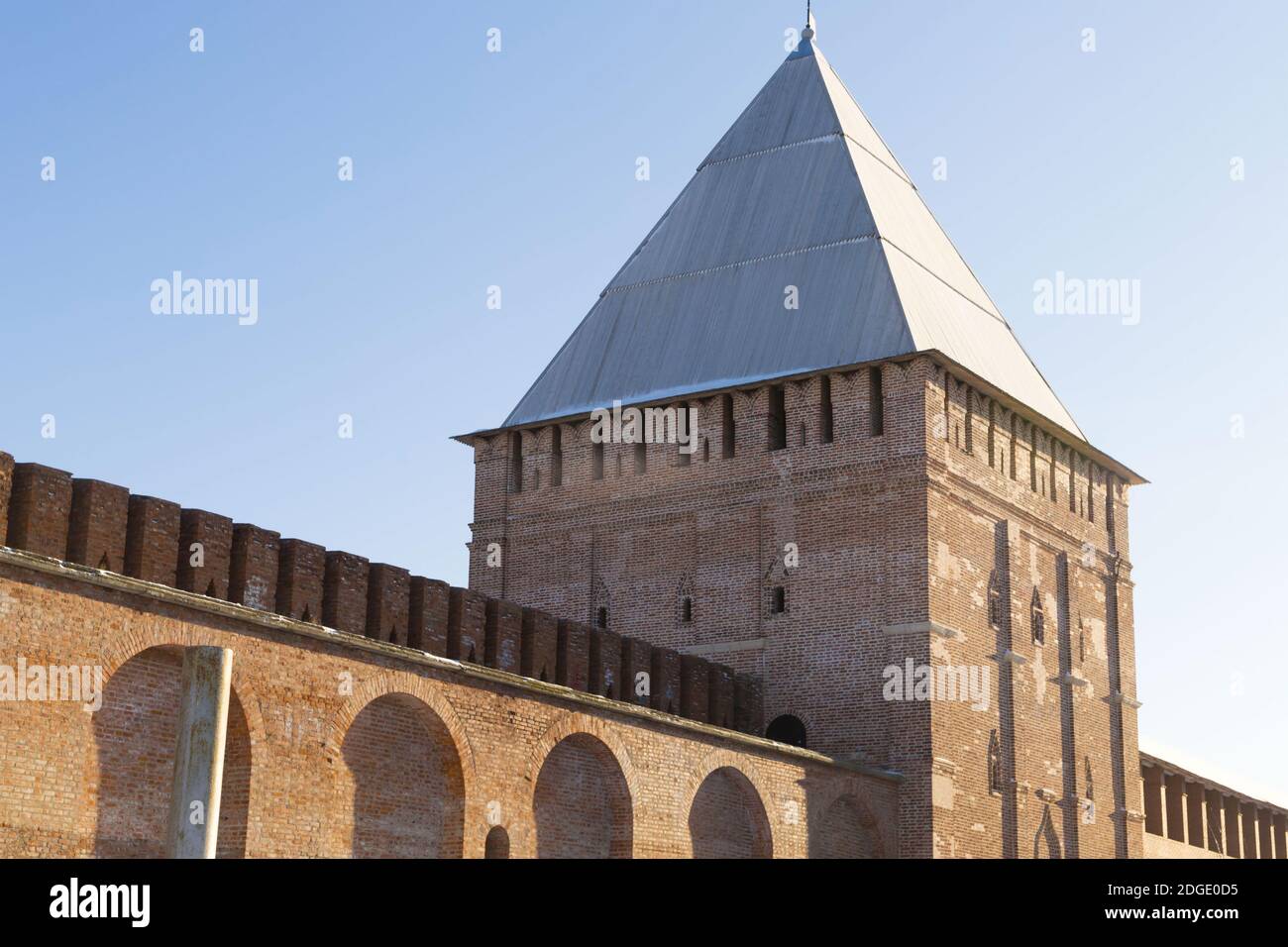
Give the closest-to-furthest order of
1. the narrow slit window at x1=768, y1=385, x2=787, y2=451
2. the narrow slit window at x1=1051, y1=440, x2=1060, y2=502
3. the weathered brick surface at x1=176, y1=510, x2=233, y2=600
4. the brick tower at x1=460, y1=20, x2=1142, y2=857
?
the weathered brick surface at x1=176, y1=510, x2=233, y2=600, the brick tower at x1=460, y1=20, x2=1142, y2=857, the narrow slit window at x1=768, y1=385, x2=787, y2=451, the narrow slit window at x1=1051, y1=440, x2=1060, y2=502

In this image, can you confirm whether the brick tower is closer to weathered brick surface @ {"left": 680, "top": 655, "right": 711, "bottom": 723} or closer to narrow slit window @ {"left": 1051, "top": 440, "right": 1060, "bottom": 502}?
narrow slit window @ {"left": 1051, "top": 440, "right": 1060, "bottom": 502}

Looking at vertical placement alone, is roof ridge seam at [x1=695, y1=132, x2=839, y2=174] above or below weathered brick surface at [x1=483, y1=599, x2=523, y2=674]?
above

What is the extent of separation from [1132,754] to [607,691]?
1083cm

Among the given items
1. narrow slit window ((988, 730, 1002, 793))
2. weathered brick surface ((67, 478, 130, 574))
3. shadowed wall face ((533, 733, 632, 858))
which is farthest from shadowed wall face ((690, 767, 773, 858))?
weathered brick surface ((67, 478, 130, 574))

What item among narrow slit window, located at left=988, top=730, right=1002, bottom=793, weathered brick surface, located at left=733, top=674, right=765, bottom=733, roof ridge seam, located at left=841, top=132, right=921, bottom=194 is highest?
roof ridge seam, located at left=841, top=132, right=921, bottom=194

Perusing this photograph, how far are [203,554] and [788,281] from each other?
12.6m

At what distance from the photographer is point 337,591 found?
63.8 ft

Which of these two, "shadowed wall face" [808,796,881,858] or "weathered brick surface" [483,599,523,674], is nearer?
"weathered brick surface" [483,599,523,674]

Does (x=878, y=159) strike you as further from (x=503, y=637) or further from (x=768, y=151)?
(x=503, y=637)

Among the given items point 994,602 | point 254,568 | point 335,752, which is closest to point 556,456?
point 994,602

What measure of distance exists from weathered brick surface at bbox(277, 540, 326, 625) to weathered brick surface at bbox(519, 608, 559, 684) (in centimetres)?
348

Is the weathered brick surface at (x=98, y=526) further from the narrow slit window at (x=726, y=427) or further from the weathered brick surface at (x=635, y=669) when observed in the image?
the narrow slit window at (x=726, y=427)

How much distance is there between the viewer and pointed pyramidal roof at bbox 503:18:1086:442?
26.5 m

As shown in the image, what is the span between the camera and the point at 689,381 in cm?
2714
